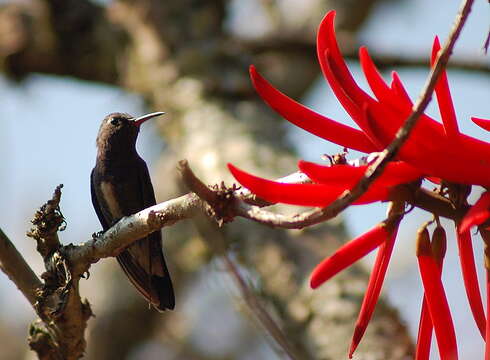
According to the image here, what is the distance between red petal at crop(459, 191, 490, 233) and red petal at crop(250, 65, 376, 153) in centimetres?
19

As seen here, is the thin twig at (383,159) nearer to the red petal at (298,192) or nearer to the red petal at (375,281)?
the red petal at (298,192)

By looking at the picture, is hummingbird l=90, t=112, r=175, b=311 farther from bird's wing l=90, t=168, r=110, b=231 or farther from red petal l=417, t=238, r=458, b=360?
red petal l=417, t=238, r=458, b=360

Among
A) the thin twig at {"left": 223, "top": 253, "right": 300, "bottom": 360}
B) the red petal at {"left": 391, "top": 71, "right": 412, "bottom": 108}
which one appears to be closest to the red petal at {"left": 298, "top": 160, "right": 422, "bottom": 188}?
the red petal at {"left": 391, "top": 71, "right": 412, "bottom": 108}


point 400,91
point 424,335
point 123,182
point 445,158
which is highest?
Result: point 123,182

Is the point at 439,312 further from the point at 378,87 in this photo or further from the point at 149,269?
the point at 149,269

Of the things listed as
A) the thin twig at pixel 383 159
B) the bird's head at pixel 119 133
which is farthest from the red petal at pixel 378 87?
the bird's head at pixel 119 133

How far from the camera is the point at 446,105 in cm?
115

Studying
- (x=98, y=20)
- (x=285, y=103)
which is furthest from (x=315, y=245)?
(x=98, y=20)

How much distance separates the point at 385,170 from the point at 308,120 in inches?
5.1

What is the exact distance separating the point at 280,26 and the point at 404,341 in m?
3.71

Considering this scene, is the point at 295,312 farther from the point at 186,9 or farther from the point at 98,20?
the point at 98,20

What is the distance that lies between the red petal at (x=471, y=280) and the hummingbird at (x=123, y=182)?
1565 millimetres

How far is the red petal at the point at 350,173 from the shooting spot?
1.00m

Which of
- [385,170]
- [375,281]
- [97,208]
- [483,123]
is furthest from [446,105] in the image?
[97,208]
